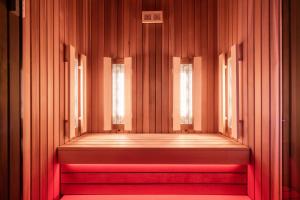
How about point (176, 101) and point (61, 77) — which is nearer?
point (61, 77)

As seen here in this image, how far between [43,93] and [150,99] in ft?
6.97

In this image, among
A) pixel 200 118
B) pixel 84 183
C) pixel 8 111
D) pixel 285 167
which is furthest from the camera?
pixel 200 118

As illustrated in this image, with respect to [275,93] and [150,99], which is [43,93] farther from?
[275,93]

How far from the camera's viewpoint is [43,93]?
3061 millimetres

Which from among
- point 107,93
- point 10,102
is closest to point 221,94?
point 107,93

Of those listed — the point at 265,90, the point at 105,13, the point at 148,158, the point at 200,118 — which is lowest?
the point at 148,158

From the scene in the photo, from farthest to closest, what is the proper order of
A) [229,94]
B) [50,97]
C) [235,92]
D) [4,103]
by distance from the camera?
[229,94]
[235,92]
[50,97]
[4,103]

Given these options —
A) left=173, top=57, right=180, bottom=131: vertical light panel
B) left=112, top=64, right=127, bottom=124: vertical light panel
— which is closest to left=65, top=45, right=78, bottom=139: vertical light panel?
left=112, top=64, right=127, bottom=124: vertical light panel

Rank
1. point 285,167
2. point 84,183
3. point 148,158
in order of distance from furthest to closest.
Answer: point 84,183 < point 148,158 < point 285,167

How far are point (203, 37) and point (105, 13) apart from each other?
1753 millimetres

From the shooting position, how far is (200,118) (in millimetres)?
4711

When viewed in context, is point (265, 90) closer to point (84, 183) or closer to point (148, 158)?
point (148, 158)

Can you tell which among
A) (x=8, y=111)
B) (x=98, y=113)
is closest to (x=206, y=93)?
(x=98, y=113)

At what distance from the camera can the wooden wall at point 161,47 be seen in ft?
15.8
